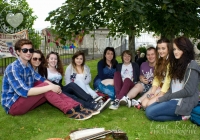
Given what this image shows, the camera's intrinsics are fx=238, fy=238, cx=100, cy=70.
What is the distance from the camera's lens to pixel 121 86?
17.8 feet

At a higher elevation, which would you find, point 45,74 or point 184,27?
point 184,27

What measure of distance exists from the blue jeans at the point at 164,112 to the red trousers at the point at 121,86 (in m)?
1.15

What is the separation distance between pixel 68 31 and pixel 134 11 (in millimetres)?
1894

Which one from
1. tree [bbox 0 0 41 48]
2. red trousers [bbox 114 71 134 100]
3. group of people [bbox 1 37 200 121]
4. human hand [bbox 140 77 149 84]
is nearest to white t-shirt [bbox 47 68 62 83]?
group of people [bbox 1 37 200 121]

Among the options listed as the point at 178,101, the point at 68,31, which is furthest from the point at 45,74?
the point at 178,101

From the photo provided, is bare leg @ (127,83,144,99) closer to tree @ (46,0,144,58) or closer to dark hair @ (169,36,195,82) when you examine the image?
tree @ (46,0,144,58)

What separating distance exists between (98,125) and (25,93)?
1.33 metres

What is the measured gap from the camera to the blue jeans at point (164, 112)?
12.7 feet

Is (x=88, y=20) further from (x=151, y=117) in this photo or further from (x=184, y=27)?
(x=151, y=117)

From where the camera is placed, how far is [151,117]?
13.3 feet

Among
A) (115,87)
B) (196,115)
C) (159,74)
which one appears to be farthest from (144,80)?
(196,115)

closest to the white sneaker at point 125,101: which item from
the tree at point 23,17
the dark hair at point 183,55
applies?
the dark hair at point 183,55

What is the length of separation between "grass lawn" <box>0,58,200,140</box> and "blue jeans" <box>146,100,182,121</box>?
103 millimetres

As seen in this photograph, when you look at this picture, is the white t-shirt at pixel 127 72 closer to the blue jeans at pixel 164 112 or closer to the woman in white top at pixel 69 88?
the woman in white top at pixel 69 88
